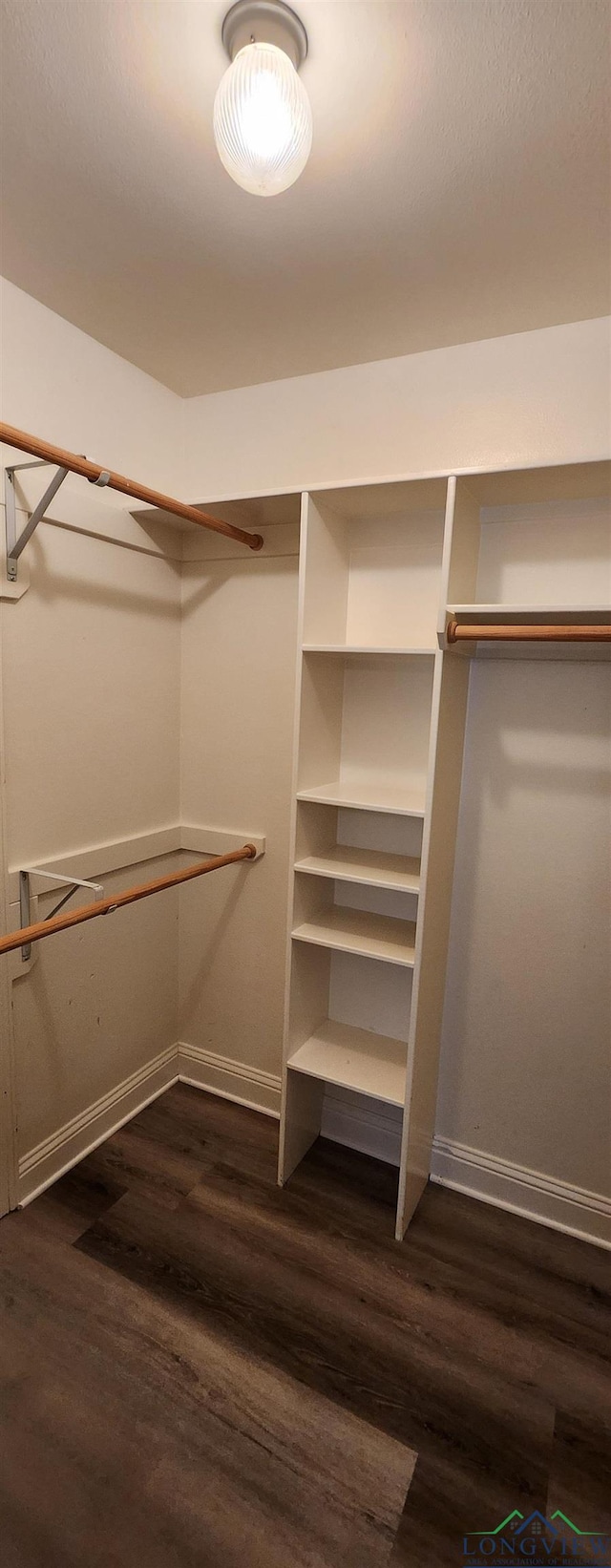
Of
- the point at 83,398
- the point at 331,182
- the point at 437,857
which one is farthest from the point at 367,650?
the point at 83,398

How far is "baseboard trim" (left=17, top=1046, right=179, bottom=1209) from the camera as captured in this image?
6.36 feet

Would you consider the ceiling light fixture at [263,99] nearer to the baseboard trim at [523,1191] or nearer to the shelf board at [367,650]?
the shelf board at [367,650]

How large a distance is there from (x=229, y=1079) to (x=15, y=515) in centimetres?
205

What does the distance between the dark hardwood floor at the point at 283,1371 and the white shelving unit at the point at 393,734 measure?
207mm

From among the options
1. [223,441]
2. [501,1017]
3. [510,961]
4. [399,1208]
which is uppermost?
[223,441]

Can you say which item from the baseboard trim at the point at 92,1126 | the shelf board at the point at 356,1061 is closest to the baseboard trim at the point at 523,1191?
the shelf board at the point at 356,1061

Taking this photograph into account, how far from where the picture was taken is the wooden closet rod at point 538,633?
139 cm

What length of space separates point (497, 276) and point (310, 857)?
155cm

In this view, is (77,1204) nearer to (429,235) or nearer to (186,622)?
(186,622)

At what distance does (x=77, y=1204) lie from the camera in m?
1.93

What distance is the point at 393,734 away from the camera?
2.00m

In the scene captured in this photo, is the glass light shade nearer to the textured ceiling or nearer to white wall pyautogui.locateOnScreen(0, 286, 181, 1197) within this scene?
the textured ceiling

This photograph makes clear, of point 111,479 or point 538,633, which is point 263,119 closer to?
point 111,479

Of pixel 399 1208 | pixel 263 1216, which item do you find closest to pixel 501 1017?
pixel 399 1208
